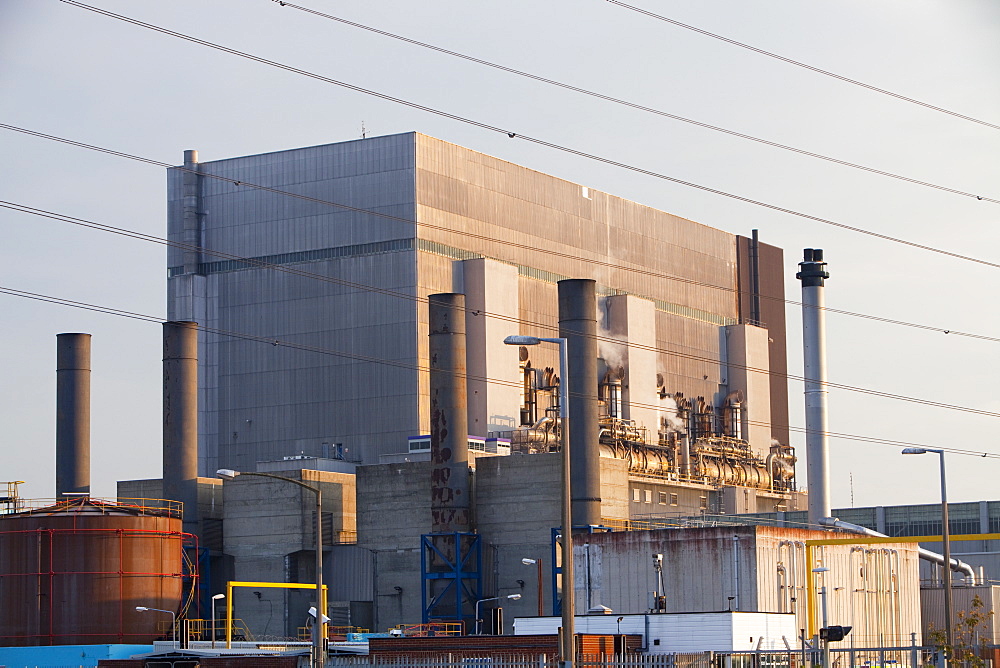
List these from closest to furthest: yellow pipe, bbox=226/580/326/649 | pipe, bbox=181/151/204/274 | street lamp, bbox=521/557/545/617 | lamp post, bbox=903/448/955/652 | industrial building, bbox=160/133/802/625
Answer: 1. lamp post, bbox=903/448/955/652
2. yellow pipe, bbox=226/580/326/649
3. street lamp, bbox=521/557/545/617
4. industrial building, bbox=160/133/802/625
5. pipe, bbox=181/151/204/274

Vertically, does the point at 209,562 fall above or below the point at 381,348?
below

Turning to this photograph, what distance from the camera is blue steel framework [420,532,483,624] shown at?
75.2 metres

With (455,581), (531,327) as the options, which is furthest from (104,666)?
(531,327)

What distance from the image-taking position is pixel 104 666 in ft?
166

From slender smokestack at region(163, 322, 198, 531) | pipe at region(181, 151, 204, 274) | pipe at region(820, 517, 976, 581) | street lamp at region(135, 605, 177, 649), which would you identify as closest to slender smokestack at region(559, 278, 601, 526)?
pipe at region(820, 517, 976, 581)

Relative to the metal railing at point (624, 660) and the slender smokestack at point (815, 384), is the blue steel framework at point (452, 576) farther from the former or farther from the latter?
the metal railing at point (624, 660)

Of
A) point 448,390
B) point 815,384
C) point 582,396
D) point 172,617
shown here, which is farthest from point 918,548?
point 815,384

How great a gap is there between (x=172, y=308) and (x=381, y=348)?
16.0 metres

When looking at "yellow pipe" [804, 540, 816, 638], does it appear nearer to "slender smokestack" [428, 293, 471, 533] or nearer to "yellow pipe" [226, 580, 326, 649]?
"yellow pipe" [226, 580, 326, 649]

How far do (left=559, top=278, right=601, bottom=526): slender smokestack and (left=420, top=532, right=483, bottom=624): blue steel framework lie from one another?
5.55 meters

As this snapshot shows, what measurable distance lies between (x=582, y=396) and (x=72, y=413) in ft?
92.0

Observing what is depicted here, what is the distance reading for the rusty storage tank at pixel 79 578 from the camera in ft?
193

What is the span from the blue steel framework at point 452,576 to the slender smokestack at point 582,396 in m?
5.55

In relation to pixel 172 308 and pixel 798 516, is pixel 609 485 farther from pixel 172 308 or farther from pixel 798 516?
pixel 172 308
